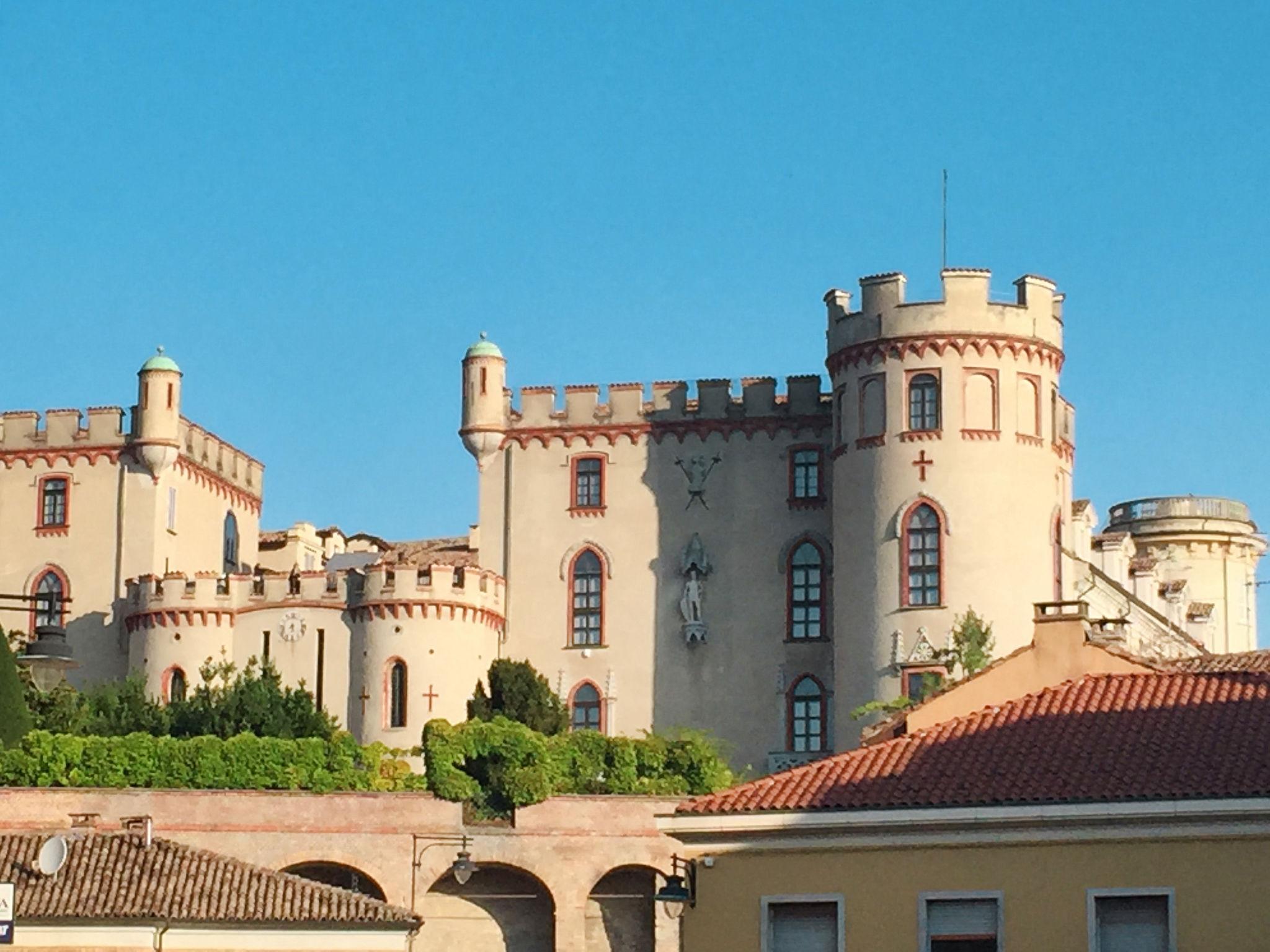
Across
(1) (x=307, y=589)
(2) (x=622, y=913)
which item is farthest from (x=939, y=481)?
(1) (x=307, y=589)

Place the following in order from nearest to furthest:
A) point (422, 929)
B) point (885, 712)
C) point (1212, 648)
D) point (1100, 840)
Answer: point (1100, 840), point (422, 929), point (885, 712), point (1212, 648)

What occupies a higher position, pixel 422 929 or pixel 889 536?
pixel 889 536

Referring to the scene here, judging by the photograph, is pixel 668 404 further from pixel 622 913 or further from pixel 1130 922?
pixel 1130 922

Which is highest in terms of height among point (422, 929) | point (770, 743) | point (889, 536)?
point (889, 536)

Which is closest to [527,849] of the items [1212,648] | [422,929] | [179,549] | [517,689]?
[422,929]

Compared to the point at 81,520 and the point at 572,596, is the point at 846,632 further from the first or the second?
the point at 81,520

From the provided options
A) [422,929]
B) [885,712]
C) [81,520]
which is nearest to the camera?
[422,929]

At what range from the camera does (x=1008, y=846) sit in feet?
116

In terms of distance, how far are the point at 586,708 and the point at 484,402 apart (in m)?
8.70

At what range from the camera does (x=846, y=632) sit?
235ft

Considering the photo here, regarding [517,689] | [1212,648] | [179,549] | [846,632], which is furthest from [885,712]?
[1212,648]

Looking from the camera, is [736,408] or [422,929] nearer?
[422,929]

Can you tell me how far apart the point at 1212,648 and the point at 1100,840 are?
60.2 meters

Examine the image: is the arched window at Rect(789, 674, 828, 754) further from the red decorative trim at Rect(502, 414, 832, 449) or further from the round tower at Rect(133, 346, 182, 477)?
the round tower at Rect(133, 346, 182, 477)
